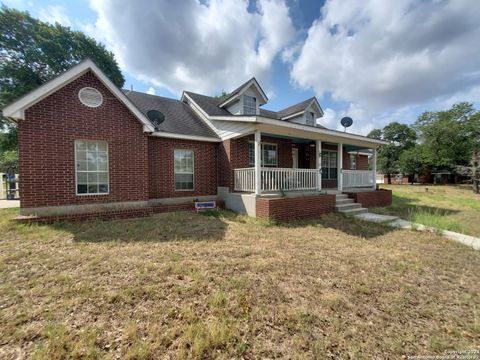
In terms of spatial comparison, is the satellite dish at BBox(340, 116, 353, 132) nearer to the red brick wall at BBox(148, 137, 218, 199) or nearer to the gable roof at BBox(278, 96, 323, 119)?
the gable roof at BBox(278, 96, 323, 119)

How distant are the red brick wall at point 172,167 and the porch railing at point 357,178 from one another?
676cm

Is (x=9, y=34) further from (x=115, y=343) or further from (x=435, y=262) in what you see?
(x=435, y=262)

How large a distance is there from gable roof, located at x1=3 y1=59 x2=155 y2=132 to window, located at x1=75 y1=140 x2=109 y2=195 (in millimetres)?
1460

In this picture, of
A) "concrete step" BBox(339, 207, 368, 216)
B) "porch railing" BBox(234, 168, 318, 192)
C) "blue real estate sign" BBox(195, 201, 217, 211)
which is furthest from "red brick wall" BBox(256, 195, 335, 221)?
"blue real estate sign" BBox(195, 201, 217, 211)

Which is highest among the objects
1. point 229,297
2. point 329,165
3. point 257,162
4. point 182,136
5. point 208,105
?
point 208,105

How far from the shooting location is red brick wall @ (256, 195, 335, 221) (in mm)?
7245

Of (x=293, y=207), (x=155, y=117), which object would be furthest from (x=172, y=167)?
(x=293, y=207)

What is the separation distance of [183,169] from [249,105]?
5.13 metres

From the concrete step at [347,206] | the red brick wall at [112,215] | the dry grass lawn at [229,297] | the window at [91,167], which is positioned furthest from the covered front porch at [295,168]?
the window at [91,167]

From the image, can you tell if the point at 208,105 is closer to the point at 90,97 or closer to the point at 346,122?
the point at 90,97

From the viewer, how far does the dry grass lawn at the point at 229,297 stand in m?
2.16

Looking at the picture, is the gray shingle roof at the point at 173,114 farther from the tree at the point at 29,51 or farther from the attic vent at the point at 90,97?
the tree at the point at 29,51

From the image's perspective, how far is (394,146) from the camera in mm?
36688

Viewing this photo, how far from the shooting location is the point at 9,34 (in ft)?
47.2
